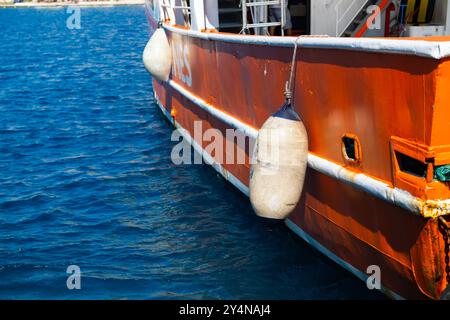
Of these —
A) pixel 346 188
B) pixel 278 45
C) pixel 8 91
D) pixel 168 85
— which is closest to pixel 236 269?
pixel 346 188

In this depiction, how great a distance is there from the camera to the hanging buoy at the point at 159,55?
10.4 meters

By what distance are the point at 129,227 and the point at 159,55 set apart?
399 centimetres

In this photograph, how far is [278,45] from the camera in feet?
18.6

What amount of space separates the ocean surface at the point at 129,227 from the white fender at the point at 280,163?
94 cm

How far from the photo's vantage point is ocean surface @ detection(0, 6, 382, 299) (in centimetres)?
592

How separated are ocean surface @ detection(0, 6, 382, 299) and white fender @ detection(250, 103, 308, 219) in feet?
3.08

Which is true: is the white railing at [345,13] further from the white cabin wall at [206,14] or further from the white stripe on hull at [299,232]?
the white stripe on hull at [299,232]

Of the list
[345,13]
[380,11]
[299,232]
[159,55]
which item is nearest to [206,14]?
[345,13]

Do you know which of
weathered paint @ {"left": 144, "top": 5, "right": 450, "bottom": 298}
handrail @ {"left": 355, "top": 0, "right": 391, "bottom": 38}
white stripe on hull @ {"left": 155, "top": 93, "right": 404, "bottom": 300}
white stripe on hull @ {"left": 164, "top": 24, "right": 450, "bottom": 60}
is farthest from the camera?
handrail @ {"left": 355, "top": 0, "right": 391, "bottom": 38}

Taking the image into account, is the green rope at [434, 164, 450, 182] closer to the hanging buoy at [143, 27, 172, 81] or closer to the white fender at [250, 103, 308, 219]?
the white fender at [250, 103, 308, 219]

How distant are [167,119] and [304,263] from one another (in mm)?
7417

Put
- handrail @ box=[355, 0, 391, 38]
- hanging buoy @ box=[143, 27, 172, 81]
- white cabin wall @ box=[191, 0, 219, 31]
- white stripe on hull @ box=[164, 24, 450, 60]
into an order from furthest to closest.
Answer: hanging buoy @ box=[143, 27, 172, 81] → white cabin wall @ box=[191, 0, 219, 31] → handrail @ box=[355, 0, 391, 38] → white stripe on hull @ box=[164, 24, 450, 60]

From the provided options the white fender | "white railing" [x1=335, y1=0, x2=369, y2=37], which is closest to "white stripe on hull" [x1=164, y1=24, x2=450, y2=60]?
the white fender
